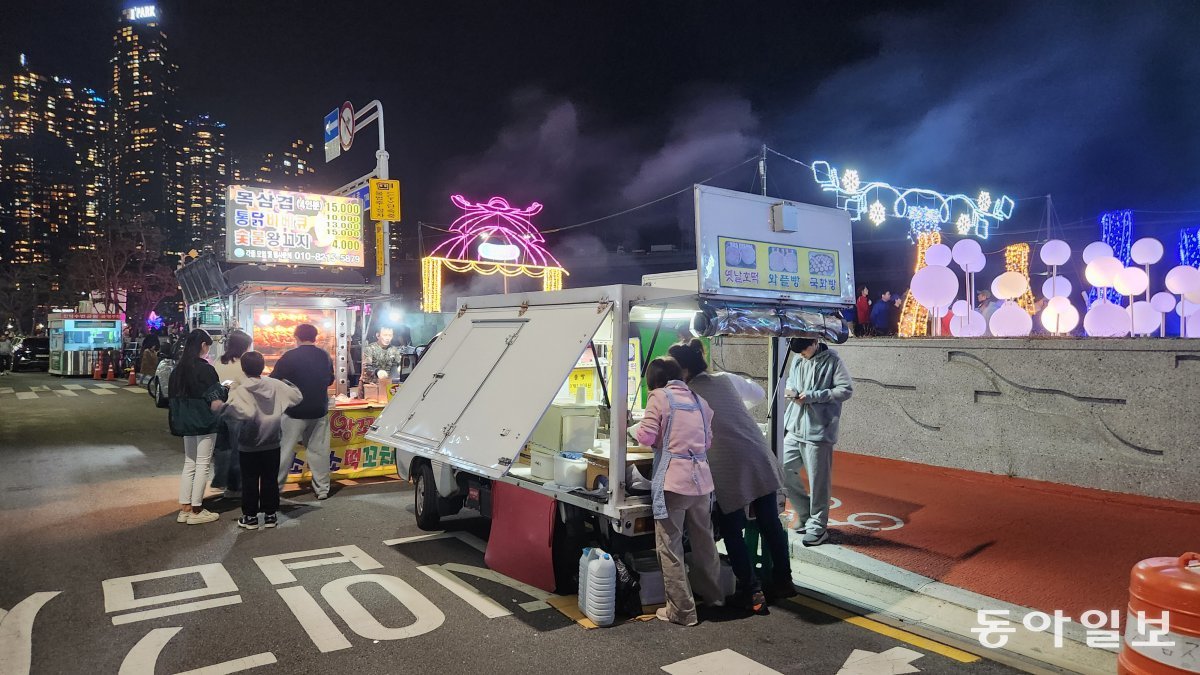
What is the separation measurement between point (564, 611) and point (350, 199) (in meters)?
11.1

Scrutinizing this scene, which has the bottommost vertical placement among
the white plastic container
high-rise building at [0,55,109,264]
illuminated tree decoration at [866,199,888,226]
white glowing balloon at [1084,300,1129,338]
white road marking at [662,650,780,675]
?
white road marking at [662,650,780,675]

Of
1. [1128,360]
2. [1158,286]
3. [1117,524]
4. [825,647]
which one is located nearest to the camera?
[825,647]

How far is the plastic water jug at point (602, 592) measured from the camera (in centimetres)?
455

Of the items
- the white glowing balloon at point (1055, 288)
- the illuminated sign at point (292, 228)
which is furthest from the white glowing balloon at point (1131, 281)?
the illuminated sign at point (292, 228)

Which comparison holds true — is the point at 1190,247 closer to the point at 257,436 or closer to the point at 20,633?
the point at 257,436

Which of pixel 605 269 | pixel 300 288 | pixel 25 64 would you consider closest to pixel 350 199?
pixel 300 288

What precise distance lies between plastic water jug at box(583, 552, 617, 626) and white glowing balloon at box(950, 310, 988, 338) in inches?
438

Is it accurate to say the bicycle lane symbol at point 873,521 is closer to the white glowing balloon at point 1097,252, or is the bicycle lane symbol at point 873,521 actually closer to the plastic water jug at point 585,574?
the plastic water jug at point 585,574

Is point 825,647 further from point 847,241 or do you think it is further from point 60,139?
point 60,139

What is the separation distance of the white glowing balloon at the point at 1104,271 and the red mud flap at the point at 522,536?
39.4ft

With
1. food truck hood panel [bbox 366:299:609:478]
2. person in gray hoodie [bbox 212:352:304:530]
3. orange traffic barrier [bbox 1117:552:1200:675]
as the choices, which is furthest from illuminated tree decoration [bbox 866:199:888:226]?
orange traffic barrier [bbox 1117:552:1200:675]

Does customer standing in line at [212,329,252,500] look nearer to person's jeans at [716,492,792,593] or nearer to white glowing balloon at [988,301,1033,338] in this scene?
person's jeans at [716,492,792,593]

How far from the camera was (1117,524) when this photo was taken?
6.60 m

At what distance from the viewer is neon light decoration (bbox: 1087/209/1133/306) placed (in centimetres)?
1550
